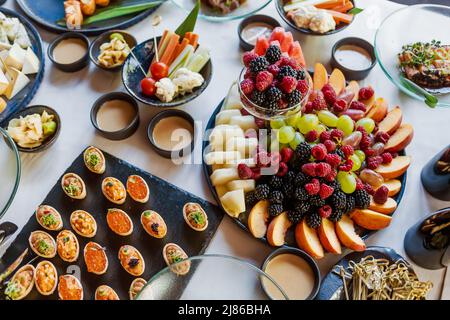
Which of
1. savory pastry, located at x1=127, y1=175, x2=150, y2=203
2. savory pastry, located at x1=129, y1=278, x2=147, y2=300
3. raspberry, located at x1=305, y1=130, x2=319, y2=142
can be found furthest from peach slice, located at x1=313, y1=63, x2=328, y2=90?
savory pastry, located at x1=129, y1=278, x2=147, y2=300

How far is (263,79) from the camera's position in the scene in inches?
56.7

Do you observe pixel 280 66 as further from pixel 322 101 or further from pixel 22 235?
pixel 22 235

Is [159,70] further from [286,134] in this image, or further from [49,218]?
[49,218]

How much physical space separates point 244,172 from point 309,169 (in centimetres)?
22

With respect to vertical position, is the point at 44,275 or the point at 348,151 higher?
the point at 348,151

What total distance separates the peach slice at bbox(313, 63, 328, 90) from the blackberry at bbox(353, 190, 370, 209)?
0.48 metres

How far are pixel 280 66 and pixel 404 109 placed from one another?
24.3 inches

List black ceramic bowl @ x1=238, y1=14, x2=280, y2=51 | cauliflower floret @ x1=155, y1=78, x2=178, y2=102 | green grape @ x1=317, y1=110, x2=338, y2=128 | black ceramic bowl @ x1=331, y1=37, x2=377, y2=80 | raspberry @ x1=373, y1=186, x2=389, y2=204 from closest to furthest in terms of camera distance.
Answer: raspberry @ x1=373, y1=186, x2=389, y2=204 → green grape @ x1=317, y1=110, x2=338, y2=128 → cauliflower floret @ x1=155, y1=78, x2=178, y2=102 → black ceramic bowl @ x1=331, y1=37, x2=377, y2=80 → black ceramic bowl @ x1=238, y1=14, x2=280, y2=51

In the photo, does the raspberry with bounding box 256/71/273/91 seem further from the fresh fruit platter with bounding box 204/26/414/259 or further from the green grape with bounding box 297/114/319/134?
the green grape with bounding box 297/114/319/134

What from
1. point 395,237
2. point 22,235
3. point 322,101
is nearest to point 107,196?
point 22,235

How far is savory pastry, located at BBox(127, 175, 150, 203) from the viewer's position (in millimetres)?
1545

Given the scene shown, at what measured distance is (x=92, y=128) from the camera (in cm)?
174

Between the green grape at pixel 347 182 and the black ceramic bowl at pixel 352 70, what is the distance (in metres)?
0.55

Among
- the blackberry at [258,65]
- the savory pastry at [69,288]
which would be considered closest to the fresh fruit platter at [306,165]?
the blackberry at [258,65]
